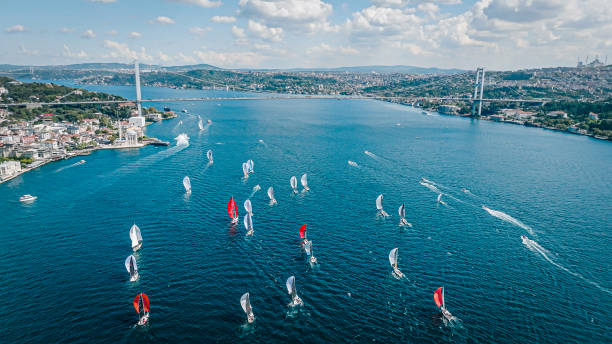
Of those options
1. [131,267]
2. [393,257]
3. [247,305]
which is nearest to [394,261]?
[393,257]

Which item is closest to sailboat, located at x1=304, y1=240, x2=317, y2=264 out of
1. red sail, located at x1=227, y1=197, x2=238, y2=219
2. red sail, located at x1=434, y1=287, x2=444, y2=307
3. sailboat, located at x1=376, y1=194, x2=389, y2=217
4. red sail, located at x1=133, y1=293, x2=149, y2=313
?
red sail, located at x1=434, y1=287, x2=444, y2=307

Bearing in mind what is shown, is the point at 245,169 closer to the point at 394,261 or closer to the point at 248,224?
the point at 248,224

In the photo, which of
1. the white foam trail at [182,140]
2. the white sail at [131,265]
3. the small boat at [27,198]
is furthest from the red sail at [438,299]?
the white foam trail at [182,140]

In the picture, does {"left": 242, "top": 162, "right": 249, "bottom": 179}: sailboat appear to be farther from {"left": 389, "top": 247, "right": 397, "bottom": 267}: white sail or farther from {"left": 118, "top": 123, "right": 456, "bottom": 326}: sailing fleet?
{"left": 389, "top": 247, "right": 397, "bottom": 267}: white sail

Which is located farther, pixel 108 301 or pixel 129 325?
pixel 108 301

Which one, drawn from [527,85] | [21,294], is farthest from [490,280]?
[527,85]

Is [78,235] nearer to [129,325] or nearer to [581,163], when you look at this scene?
[129,325]
